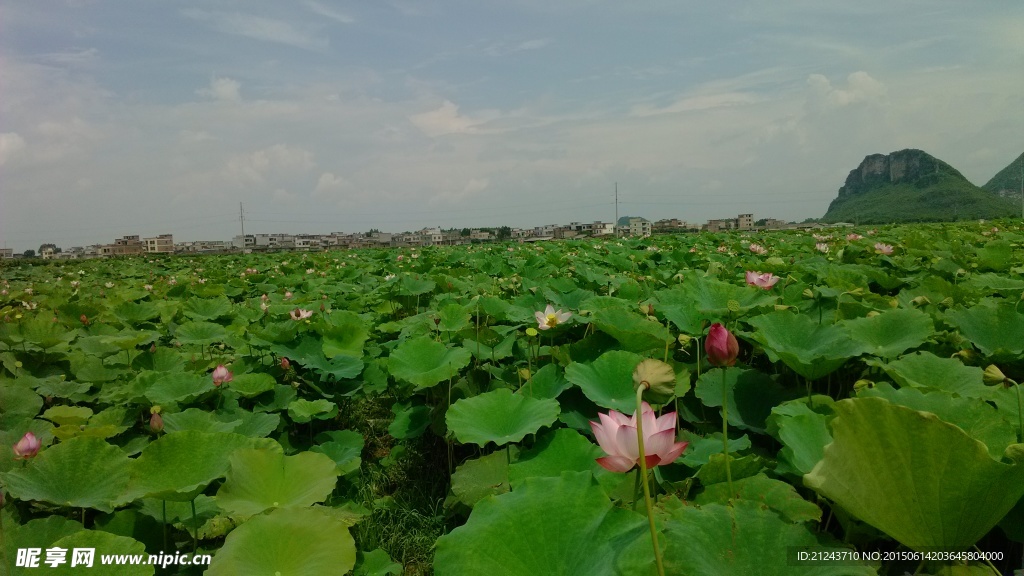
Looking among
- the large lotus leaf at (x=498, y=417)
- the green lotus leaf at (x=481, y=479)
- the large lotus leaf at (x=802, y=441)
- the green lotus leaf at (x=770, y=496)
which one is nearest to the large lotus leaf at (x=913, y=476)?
the green lotus leaf at (x=770, y=496)

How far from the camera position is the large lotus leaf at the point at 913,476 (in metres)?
0.73

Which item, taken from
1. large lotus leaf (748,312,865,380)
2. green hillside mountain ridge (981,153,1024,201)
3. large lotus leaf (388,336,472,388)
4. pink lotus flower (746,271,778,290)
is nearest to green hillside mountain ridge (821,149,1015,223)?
green hillside mountain ridge (981,153,1024,201)

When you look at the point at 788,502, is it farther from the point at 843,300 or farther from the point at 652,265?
the point at 652,265

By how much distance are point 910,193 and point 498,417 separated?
92.7 metres

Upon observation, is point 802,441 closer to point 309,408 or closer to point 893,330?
point 893,330

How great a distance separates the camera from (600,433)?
2.86 feet

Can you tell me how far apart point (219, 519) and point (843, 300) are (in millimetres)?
2328

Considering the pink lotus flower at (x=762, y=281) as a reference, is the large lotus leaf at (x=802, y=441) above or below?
below

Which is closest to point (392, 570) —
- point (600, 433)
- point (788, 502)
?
point (600, 433)

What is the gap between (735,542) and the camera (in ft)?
2.74

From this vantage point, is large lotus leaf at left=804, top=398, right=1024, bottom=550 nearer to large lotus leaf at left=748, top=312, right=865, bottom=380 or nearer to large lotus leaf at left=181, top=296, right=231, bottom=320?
large lotus leaf at left=748, top=312, right=865, bottom=380

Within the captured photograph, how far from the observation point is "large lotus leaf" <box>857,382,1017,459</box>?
1014 millimetres

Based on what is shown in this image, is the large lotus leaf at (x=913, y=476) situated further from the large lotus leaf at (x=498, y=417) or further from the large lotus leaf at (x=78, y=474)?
the large lotus leaf at (x=78, y=474)

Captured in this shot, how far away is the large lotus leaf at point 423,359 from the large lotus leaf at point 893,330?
4.28 ft
